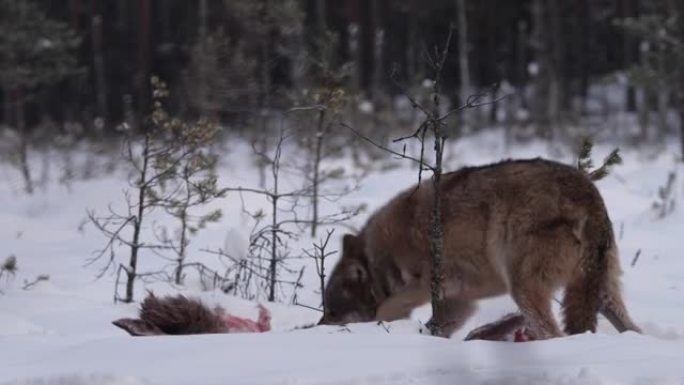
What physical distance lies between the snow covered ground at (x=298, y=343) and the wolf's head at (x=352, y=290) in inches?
10.8

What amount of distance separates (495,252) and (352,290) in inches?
46.9

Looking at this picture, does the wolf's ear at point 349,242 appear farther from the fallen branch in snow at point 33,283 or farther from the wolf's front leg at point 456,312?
the fallen branch in snow at point 33,283

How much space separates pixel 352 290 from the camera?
6660 millimetres

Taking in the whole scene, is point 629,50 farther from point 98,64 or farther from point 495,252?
point 495,252

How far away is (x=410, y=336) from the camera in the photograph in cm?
464

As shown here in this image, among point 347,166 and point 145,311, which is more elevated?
point 145,311

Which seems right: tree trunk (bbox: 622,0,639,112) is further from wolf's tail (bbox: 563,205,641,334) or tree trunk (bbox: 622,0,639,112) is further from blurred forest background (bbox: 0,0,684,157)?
wolf's tail (bbox: 563,205,641,334)

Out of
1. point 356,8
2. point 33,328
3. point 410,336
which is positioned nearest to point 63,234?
point 33,328

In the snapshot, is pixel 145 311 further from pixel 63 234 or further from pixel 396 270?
pixel 63 234

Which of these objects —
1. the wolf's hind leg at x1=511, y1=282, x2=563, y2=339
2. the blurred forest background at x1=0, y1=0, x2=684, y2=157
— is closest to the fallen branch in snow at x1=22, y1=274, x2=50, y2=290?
the wolf's hind leg at x1=511, y1=282, x2=563, y2=339

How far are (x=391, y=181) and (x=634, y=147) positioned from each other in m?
11.9

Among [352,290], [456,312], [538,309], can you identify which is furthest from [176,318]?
[538,309]

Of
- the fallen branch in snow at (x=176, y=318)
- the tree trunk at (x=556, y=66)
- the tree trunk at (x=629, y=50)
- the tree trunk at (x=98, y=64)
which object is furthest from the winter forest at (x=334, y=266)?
the tree trunk at (x=629, y=50)

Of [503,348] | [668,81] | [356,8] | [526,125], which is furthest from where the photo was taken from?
[356,8]
